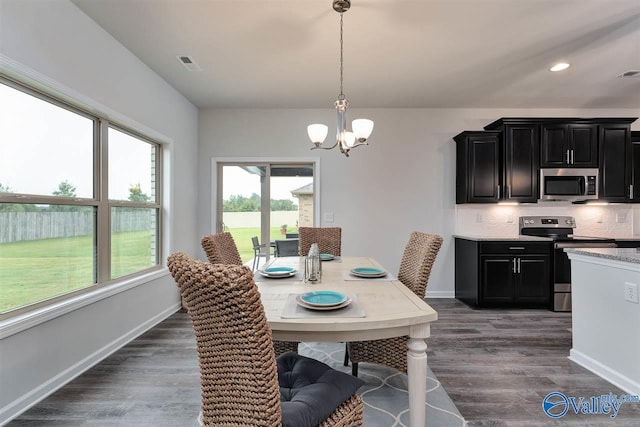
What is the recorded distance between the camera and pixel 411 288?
2.08m

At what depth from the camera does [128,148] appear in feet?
10.1

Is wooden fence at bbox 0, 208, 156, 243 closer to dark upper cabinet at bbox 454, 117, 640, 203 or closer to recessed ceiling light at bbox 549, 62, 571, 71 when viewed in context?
dark upper cabinet at bbox 454, 117, 640, 203

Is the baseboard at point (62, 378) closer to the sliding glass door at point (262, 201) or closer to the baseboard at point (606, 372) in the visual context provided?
the sliding glass door at point (262, 201)

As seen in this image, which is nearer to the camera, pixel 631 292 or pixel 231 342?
pixel 231 342

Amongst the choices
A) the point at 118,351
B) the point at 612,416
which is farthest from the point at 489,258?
the point at 118,351

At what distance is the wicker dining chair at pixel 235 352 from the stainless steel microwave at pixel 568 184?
4.12m

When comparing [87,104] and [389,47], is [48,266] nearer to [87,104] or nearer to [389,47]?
[87,104]

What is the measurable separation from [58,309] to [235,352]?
1.86 m

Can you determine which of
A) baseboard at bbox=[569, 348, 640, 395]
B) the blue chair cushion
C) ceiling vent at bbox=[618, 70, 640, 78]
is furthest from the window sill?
ceiling vent at bbox=[618, 70, 640, 78]

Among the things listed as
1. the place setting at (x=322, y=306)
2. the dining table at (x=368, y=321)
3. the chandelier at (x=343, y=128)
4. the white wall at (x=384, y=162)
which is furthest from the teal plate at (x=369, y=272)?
the white wall at (x=384, y=162)

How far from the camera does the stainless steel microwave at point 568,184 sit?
3959 mm

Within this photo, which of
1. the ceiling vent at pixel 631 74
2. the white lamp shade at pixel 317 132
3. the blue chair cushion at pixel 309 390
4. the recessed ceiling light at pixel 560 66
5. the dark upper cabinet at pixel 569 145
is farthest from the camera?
the dark upper cabinet at pixel 569 145

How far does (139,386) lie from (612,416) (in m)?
2.92

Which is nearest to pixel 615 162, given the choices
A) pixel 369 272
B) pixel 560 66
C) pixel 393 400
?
pixel 560 66
